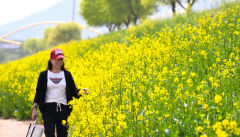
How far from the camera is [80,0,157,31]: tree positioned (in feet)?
115

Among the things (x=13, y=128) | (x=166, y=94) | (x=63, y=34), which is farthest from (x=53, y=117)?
(x=63, y=34)

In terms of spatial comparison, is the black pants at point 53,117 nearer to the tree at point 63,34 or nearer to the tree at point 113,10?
the tree at point 113,10

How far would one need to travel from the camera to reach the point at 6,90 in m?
12.6

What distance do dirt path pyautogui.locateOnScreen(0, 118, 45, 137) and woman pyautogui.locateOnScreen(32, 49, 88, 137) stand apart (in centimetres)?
377

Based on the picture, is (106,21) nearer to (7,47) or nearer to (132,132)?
(132,132)

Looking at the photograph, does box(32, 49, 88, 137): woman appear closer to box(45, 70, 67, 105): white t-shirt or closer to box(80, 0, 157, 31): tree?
box(45, 70, 67, 105): white t-shirt

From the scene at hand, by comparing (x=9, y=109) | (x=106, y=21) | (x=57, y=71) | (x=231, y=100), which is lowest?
(x=9, y=109)

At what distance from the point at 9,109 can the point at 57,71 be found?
24.2ft

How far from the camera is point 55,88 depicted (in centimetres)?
535

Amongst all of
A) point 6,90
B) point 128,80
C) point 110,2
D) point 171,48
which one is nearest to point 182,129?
point 128,80

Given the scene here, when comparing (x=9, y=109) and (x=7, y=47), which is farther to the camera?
(x=7, y=47)

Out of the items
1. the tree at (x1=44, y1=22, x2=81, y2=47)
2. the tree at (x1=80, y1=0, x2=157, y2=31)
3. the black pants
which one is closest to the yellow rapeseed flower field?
the black pants

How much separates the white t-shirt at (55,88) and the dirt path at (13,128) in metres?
3.88

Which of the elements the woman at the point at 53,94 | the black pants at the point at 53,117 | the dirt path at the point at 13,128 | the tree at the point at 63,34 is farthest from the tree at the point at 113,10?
the black pants at the point at 53,117
